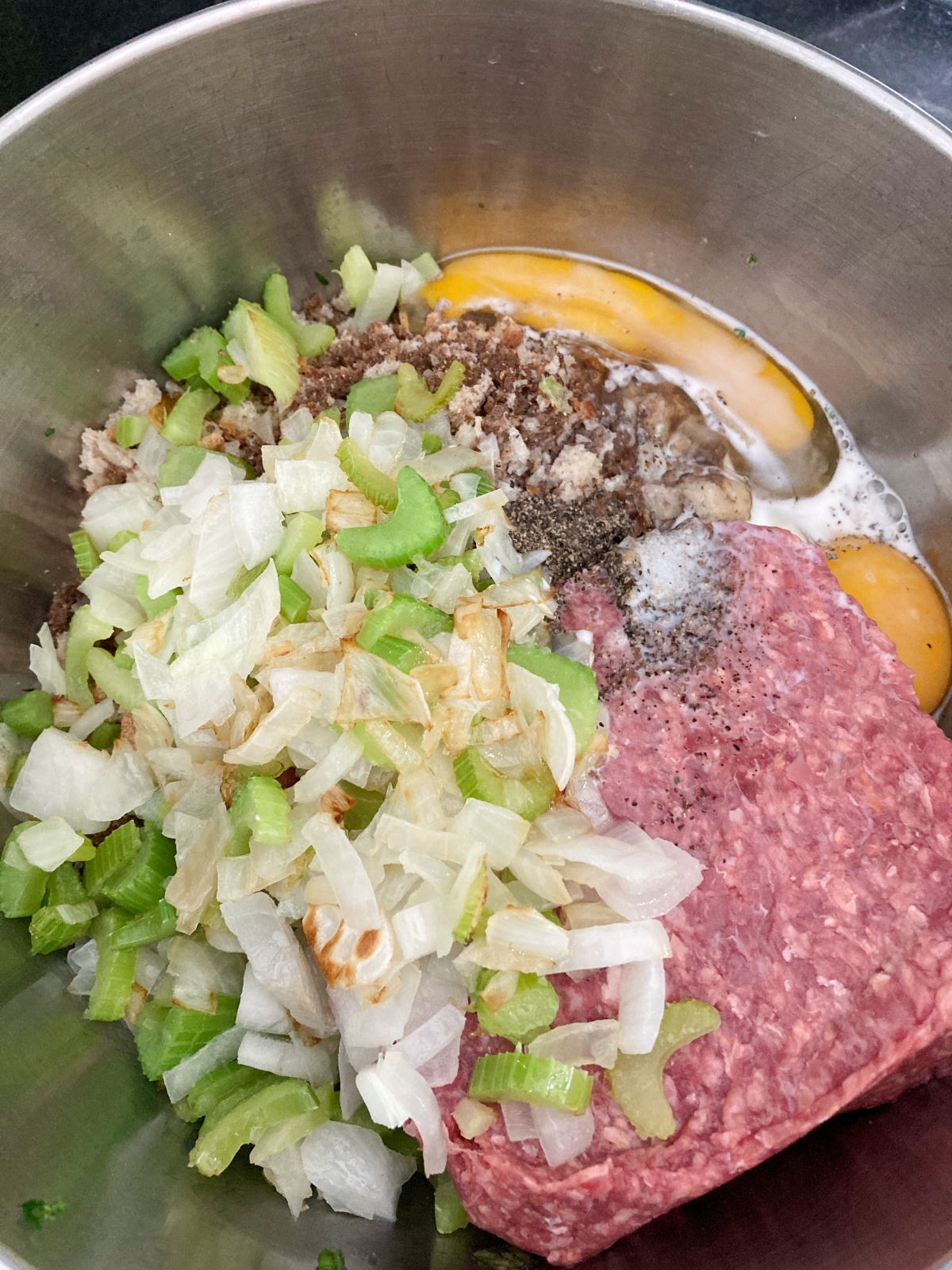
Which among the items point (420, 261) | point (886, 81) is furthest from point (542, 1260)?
point (886, 81)

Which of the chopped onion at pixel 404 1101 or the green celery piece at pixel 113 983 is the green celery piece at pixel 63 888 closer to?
the green celery piece at pixel 113 983

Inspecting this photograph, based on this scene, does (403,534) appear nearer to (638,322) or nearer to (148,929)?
(148,929)

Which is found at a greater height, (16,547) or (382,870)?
(382,870)

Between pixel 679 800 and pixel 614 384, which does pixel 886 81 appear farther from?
pixel 679 800

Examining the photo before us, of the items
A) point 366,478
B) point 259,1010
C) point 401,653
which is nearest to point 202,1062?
point 259,1010

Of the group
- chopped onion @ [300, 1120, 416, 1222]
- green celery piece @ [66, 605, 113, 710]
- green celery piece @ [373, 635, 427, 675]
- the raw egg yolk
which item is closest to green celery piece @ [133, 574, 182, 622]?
green celery piece @ [66, 605, 113, 710]
